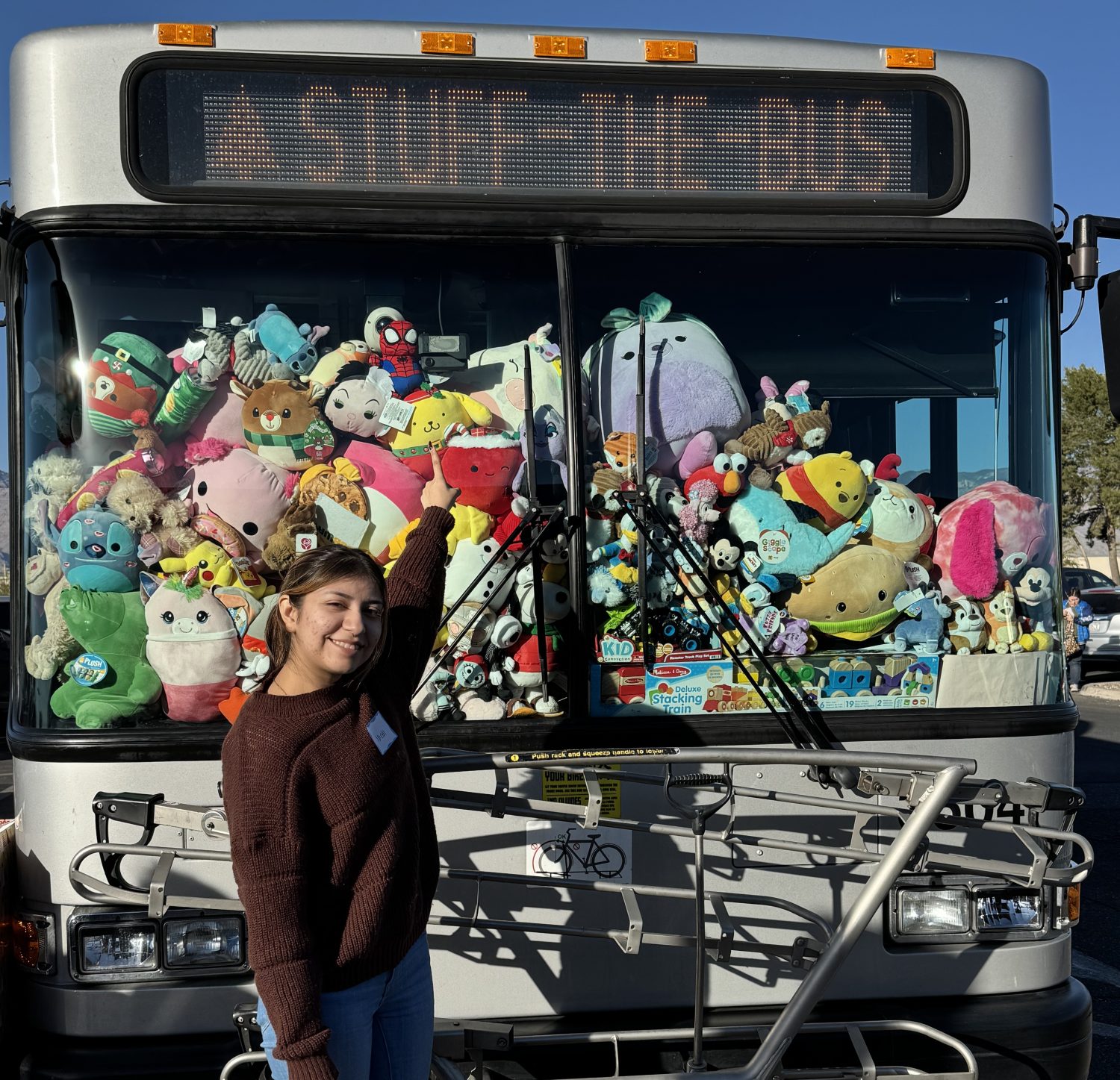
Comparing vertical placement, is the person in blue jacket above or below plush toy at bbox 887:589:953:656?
below

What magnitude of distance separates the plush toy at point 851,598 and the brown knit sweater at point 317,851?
1212 millimetres

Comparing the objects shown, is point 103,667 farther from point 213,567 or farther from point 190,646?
point 213,567

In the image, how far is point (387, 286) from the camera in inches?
119

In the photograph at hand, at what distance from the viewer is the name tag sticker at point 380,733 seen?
88.4 inches

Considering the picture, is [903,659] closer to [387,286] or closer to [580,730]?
[580,730]

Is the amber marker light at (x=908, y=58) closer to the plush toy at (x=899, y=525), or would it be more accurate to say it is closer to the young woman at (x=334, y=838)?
the plush toy at (x=899, y=525)

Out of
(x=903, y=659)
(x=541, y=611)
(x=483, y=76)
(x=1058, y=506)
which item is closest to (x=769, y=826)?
(x=903, y=659)

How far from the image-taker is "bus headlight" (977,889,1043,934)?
3.10 m

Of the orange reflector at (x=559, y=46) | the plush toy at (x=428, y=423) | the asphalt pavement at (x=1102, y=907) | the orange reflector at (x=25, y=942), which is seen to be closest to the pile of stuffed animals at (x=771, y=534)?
the plush toy at (x=428, y=423)

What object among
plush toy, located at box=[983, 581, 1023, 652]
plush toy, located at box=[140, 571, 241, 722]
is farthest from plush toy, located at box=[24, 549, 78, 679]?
plush toy, located at box=[983, 581, 1023, 652]

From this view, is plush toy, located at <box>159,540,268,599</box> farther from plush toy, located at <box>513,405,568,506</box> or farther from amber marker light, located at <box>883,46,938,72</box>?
amber marker light, located at <box>883,46,938,72</box>

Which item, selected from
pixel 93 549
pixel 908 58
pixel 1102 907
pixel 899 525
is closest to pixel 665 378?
pixel 899 525

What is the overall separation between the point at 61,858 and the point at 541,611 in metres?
1.29

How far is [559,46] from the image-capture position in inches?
120
